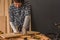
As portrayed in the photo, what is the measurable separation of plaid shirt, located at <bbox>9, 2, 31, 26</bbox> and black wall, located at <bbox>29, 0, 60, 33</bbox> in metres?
1.04

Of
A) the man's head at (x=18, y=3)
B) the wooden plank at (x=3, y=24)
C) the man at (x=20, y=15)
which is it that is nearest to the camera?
the man's head at (x=18, y=3)

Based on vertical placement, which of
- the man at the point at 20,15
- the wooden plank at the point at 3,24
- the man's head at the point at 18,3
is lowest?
the wooden plank at the point at 3,24

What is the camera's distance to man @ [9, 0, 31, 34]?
272 centimetres

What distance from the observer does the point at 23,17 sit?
110 inches

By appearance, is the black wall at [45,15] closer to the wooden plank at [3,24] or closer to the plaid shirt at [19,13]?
the wooden plank at [3,24]

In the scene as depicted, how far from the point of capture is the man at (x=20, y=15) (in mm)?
2725

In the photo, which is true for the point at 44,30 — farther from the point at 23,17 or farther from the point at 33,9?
the point at 23,17

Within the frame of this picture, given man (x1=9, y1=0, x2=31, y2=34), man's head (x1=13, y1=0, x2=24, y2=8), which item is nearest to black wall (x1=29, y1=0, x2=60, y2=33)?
man (x1=9, y1=0, x2=31, y2=34)

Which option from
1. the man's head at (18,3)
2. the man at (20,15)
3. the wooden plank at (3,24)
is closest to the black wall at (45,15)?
the wooden plank at (3,24)

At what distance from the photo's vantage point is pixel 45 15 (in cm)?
390

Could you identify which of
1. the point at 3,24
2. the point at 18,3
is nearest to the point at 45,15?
the point at 3,24

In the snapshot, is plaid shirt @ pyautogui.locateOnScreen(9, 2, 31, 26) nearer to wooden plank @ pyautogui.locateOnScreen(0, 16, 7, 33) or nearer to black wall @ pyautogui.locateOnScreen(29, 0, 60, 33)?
black wall @ pyautogui.locateOnScreen(29, 0, 60, 33)

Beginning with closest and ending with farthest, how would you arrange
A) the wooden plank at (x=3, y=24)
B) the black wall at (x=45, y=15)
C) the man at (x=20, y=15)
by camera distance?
the man at (x=20, y=15), the black wall at (x=45, y=15), the wooden plank at (x=3, y=24)

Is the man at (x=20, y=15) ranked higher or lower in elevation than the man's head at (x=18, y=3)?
lower
